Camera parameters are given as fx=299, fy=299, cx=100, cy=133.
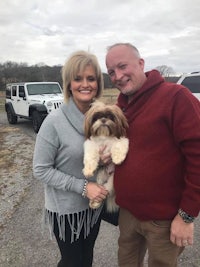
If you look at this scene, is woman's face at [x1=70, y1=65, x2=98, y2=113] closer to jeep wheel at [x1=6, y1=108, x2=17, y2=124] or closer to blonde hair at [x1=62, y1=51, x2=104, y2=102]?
blonde hair at [x1=62, y1=51, x2=104, y2=102]

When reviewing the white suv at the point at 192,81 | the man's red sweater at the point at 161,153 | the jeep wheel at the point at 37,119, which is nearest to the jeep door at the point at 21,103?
the jeep wheel at the point at 37,119

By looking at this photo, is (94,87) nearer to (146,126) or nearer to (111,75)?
(111,75)

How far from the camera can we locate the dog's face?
2.18 metres

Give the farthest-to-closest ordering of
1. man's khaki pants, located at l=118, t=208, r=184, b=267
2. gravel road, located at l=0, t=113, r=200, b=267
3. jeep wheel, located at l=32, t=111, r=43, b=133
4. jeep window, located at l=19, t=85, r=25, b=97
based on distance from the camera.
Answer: jeep window, located at l=19, t=85, r=25, b=97 → jeep wheel, located at l=32, t=111, r=43, b=133 → gravel road, located at l=0, t=113, r=200, b=267 → man's khaki pants, located at l=118, t=208, r=184, b=267

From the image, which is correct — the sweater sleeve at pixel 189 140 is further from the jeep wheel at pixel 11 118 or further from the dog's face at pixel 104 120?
the jeep wheel at pixel 11 118

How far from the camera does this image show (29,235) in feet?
12.7

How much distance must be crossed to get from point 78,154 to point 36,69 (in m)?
30.3

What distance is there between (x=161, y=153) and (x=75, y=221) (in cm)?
97

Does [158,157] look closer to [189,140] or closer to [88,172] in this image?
[189,140]

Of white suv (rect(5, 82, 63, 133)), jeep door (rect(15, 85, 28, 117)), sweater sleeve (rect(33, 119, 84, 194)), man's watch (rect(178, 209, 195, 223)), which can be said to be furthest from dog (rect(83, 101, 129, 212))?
jeep door (rect(15, 85, 28, 117))

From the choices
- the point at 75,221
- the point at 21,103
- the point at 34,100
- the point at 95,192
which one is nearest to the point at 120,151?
the point at 95,192

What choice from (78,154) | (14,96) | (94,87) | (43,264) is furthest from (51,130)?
(14,96)

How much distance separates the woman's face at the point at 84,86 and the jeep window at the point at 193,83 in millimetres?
7147

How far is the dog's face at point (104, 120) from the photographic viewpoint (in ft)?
Answer: 7.14
